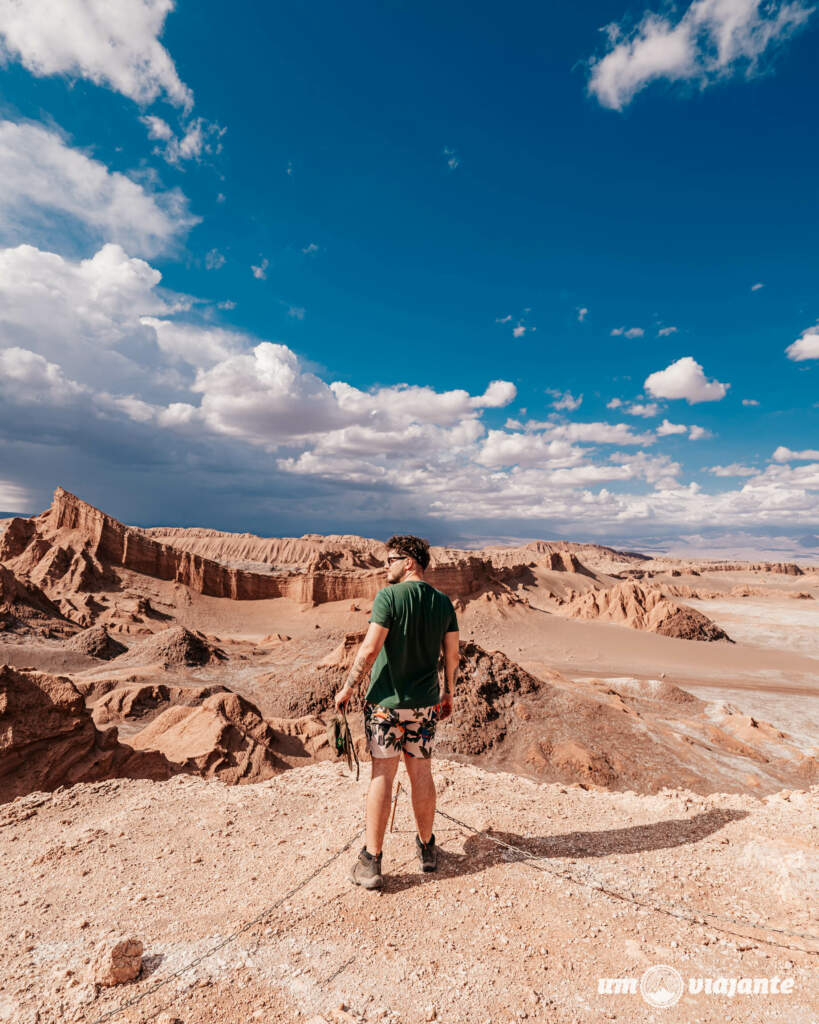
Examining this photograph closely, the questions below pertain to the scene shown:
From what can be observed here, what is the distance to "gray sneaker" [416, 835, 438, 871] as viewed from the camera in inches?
139

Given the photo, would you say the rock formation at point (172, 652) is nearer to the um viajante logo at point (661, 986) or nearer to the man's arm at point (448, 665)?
the man's arm at point (448, 665)

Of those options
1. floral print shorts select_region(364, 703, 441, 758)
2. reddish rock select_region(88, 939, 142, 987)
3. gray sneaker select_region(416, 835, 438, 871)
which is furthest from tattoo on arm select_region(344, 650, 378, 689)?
reddish rock select_region(88, 939, 142, 987)

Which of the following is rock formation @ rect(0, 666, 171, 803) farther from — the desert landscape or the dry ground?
the dry ground

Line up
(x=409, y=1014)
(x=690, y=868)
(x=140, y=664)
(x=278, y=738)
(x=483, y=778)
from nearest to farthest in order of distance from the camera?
(x=409, y=1014), (x=690, y=868), (x=483, y=778), (x=278, y=738), (x=140, y=664)

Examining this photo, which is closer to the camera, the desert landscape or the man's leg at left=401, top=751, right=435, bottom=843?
the desert landscape

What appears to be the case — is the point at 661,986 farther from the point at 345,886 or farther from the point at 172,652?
the point at 172,652

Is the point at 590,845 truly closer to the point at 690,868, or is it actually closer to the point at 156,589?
the point at 690,868

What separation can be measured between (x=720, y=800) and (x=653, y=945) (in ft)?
9.21

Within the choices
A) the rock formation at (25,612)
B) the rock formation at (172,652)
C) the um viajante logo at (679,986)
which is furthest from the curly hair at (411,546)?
the rock formation at (25,612)

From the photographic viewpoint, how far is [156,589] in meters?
38.8

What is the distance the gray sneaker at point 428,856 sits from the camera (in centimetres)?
Result: 352

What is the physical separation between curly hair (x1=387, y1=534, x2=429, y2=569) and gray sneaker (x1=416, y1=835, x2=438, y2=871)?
1987mm

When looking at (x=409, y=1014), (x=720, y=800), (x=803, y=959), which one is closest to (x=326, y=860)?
(x=409, y=1014)

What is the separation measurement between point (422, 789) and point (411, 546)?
1.72 meters
